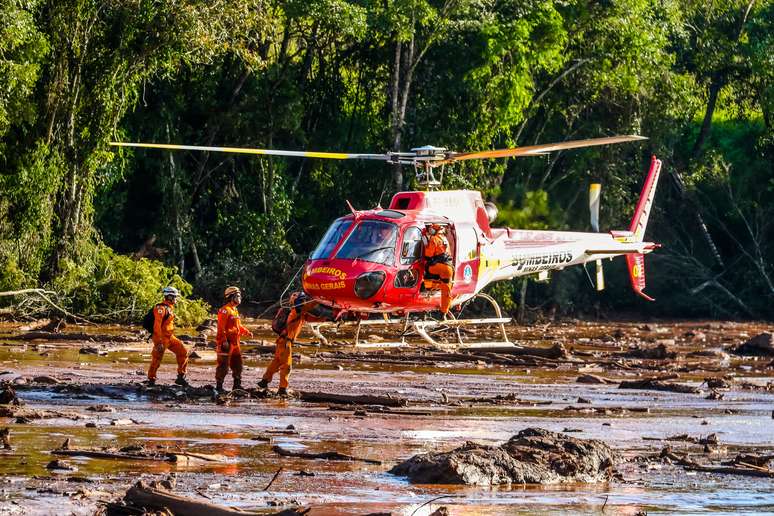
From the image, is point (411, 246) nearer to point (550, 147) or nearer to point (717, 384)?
point (550, 147)

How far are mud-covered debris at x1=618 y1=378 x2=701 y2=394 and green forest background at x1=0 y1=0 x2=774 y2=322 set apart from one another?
34.7 ft

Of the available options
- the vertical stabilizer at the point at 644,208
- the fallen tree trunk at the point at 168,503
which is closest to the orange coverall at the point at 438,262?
the vertical stabilizer at the point at 644,208

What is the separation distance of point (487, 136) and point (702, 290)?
33.9ft

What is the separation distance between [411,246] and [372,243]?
2.51ft

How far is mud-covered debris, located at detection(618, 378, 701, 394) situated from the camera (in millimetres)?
20031

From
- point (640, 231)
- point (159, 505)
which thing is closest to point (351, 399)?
point (159, 505)

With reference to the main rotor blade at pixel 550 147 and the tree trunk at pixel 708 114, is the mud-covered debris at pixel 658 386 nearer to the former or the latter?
the main rotor blade at pixel 550 147

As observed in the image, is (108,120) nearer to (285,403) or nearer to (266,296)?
(266,296)

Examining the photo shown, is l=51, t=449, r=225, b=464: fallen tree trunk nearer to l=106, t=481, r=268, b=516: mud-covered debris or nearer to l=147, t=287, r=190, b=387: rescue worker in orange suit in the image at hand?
l=106, t=481, r=268, b=516: mud-covered debris

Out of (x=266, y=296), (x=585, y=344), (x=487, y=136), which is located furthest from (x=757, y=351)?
(x=266, y=296)

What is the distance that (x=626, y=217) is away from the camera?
128ft

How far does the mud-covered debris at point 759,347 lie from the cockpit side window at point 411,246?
12.1 metres

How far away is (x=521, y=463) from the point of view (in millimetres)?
11344

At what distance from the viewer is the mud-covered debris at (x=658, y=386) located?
65.7ft
